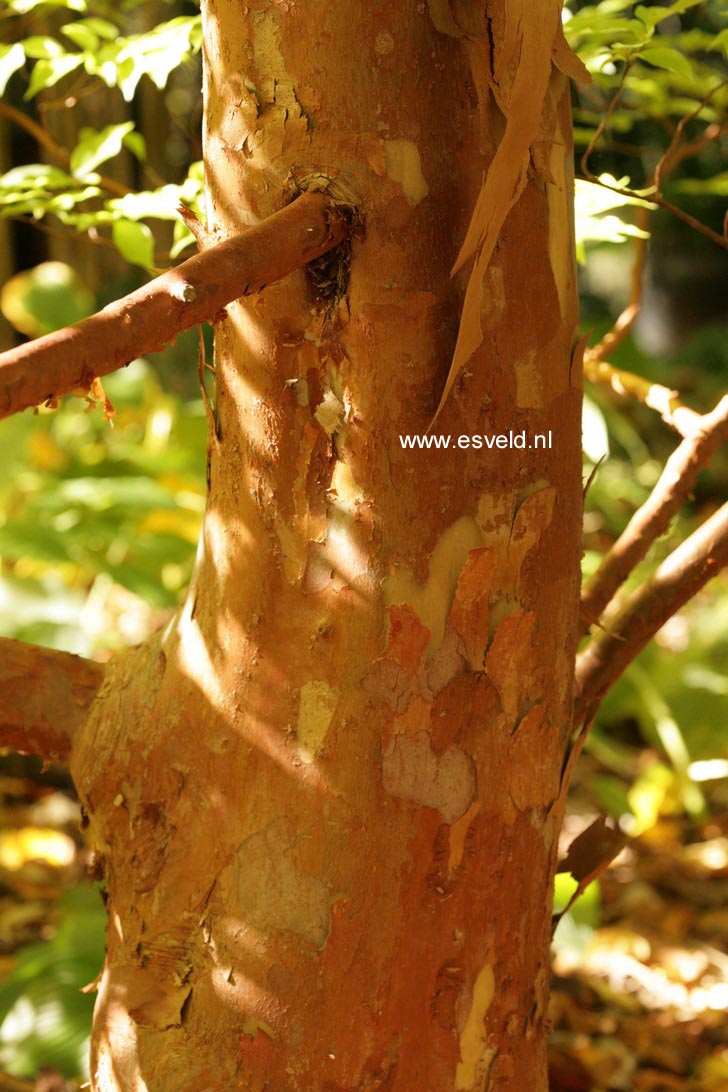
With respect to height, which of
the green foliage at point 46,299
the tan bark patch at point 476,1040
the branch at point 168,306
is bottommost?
the tan bark patch at point 476,1040

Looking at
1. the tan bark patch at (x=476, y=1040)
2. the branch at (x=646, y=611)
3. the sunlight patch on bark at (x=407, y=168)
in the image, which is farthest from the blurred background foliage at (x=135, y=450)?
the tan bark patch at (x=476, y=1040)

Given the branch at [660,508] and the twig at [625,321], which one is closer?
the branch at [660,508]

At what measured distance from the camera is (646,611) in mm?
876

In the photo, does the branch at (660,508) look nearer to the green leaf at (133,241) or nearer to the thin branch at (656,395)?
the thin branch at (656,395)

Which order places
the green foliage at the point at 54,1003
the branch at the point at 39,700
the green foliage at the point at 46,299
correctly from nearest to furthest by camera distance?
the branch at the point at 39,700, the green foliage at the point at 54,1003, the green foliage at the point at 46,299

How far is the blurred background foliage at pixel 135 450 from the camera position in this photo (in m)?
0.96

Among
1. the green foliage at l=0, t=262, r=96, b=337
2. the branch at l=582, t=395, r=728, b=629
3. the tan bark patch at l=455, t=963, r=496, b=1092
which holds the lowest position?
the tan bark patch at l=455, t=963, r=496, b=1092

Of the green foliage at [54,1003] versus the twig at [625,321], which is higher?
the twig at [625,321]

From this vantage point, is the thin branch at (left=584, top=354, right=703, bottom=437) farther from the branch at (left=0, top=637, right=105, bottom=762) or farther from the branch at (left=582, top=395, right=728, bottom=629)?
the branch at (left=0, top=637, right=105, bottom=762)

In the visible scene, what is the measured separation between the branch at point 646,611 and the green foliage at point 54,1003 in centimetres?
87

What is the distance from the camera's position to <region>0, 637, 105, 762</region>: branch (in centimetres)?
77

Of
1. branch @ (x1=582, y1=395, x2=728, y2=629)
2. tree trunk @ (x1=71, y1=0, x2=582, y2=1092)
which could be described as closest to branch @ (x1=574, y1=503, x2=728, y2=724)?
branch @ (x1=582, y1=395, x2=728, y2=629)

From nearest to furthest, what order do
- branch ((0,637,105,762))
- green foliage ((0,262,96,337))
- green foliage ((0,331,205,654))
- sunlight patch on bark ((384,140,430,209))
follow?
sunlight patch on bark ((384,140,430,209)) < branch ((0,637,105,762)) < green foliage ((0,331,205,654)) < green foliage ((0,262,96,337))

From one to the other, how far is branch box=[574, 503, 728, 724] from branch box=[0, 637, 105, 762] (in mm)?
391
